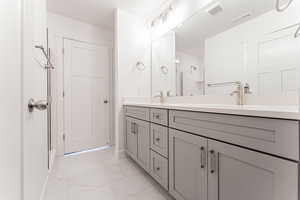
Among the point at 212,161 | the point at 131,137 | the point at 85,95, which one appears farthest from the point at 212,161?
the point at 85,95

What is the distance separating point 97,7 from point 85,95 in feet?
4.86

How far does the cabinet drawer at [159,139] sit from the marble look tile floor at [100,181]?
0.43 meters

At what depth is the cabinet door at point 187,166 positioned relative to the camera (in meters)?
0.97

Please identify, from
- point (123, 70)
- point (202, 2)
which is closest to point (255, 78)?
point (202, 2)

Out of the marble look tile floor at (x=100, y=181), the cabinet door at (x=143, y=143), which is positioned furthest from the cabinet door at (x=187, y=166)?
the cabinet door at (x=143, y=143)

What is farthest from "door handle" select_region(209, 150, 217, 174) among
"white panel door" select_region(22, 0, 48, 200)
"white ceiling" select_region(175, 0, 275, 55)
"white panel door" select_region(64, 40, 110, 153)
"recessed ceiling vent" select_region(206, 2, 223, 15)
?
"white panel door" select_region(64, 40, 110, 153)

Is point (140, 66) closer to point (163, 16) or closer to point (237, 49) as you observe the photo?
point (163, 16)

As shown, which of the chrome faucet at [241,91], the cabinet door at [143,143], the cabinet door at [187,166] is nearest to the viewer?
the cabinet door at [187,166]

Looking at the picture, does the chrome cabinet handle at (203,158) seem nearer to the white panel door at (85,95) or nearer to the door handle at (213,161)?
the door handle at (213,161)

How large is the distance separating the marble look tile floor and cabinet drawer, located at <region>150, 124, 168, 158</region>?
43 cm

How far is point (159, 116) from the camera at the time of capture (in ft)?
4.80

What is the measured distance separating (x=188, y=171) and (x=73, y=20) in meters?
3.01

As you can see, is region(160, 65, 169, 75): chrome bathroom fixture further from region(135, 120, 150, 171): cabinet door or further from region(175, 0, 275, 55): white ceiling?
region(135, 120, 150, 171): cabinet door

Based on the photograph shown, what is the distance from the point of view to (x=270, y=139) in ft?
2.09
